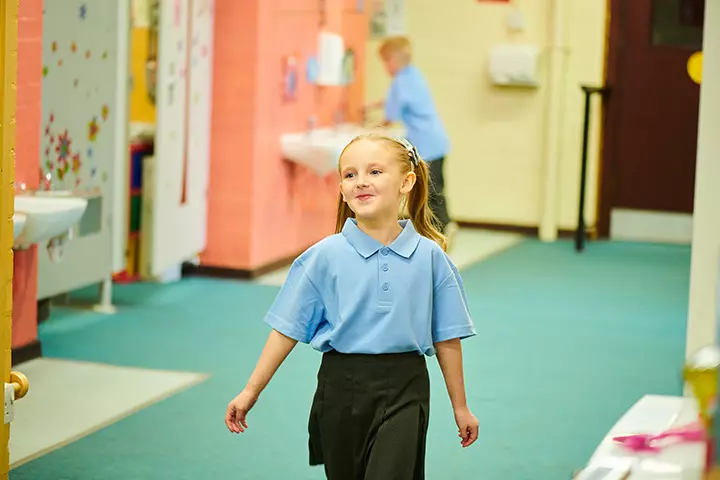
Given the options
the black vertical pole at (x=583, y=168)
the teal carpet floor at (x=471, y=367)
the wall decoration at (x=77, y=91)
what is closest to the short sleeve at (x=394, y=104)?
the teal carpet floor at (x=471, y=367)

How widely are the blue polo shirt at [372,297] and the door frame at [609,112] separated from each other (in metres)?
6.49

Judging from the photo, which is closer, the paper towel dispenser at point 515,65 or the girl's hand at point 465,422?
the girl's hand at point 465,422

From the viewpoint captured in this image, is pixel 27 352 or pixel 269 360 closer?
pixel 269 360

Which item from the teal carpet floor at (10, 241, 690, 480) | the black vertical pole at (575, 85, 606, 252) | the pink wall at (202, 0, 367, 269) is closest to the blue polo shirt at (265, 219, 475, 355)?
the teal carpet floor at (10, 241, 690, 480)

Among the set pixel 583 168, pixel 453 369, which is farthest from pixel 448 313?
pixel 583 168

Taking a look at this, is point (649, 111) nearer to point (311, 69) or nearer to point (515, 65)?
point (515, 65)

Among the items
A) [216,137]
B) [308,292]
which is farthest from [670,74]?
[308,292]

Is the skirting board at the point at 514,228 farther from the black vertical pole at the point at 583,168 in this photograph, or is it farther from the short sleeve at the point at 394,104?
the short sleeve at the point at 394,104

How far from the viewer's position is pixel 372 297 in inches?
106

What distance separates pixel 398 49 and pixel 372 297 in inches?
213

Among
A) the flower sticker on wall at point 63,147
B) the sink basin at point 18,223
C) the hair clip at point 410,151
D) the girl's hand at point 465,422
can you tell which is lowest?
the girl's hand at point 465,422

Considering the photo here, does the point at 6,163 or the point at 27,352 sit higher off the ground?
the point at 6,163

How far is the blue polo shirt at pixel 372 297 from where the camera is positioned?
8.84 feet

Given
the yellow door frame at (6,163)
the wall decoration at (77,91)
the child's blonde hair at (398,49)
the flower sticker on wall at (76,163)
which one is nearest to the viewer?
the yellow door frame at (6,163)
